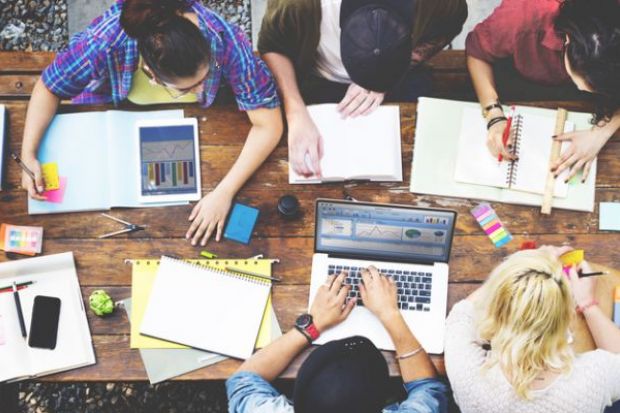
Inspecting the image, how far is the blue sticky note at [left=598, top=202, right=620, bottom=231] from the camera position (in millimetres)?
1996

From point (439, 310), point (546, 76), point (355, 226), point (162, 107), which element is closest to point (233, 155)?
point (162, 107)

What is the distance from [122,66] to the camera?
196cm

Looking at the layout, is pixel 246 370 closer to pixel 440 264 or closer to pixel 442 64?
pixel 440 264

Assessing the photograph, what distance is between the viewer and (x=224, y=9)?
10.1 feet

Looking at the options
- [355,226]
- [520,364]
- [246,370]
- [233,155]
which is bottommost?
[246,370]

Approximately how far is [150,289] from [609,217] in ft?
5.06

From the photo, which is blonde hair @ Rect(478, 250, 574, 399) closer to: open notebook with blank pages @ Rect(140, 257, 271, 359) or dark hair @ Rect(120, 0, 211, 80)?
open notebook with blank pages @ Rect(140, 257, 271, 359)

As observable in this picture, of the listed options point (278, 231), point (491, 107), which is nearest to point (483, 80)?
point (491, 107)

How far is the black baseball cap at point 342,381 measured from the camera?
4.94ft

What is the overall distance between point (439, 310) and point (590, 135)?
31.0 inches

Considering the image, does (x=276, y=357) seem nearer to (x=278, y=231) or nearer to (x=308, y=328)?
(x=308, y=328)

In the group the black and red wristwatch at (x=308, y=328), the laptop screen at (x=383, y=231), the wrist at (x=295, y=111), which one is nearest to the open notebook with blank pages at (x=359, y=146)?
the wrist at (x=295, y=111)

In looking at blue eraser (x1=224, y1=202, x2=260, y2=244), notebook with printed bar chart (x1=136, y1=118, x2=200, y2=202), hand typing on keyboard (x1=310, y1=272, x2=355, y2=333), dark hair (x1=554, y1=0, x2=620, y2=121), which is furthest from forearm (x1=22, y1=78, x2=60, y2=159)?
dark hair (x1=554, y1=0, x2=620, y2=121)

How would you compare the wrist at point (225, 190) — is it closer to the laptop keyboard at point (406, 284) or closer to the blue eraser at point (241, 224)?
the blue eraser at point (241, 224)
